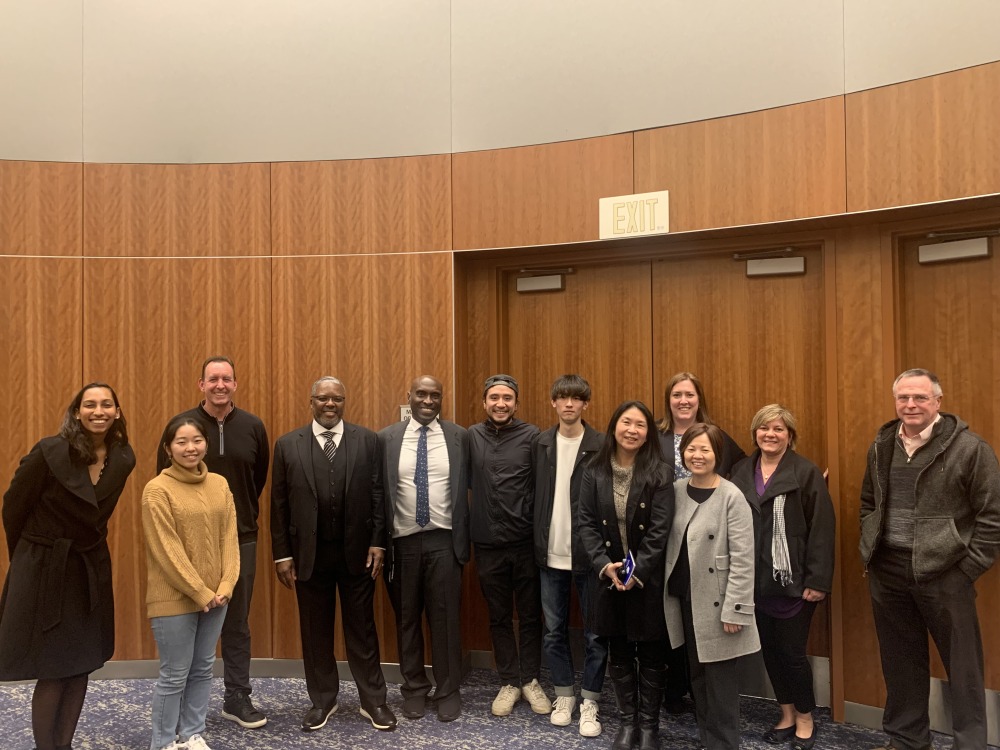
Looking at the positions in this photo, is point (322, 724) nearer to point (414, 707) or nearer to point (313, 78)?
point (414, 707)

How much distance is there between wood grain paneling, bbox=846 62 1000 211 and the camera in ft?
11.4

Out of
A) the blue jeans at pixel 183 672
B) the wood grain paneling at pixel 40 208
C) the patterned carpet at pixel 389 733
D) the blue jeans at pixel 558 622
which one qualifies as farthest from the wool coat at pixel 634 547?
the wood grain paneling at pixel 40 208

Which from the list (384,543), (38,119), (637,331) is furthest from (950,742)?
(38,119)

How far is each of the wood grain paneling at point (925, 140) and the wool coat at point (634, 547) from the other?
5.68ft

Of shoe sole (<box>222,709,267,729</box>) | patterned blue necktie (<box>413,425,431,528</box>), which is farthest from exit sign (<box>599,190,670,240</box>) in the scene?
shoe sole (<box>222,709,267,729</box>)

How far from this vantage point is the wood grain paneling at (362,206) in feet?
15.4

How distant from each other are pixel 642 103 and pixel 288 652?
383 centimetres

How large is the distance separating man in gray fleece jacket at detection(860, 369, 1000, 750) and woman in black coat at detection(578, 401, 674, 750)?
38.3 inches

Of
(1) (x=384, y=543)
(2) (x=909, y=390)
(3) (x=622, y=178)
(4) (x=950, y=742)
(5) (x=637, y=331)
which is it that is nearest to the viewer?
(2) (x=909, y=390)

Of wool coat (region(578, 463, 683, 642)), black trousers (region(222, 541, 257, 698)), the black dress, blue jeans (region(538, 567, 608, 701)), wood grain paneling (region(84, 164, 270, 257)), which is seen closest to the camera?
the black dress

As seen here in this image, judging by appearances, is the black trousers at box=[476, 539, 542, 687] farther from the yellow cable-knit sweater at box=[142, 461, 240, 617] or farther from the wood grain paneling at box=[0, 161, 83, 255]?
the wood grain paneling at box=[0, 161, 83, 255]

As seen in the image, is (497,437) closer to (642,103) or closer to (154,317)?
(642,103)

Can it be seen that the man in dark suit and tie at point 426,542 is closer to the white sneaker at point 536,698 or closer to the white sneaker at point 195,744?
the white sneaker at point 536,698

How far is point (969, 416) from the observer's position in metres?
3.82
